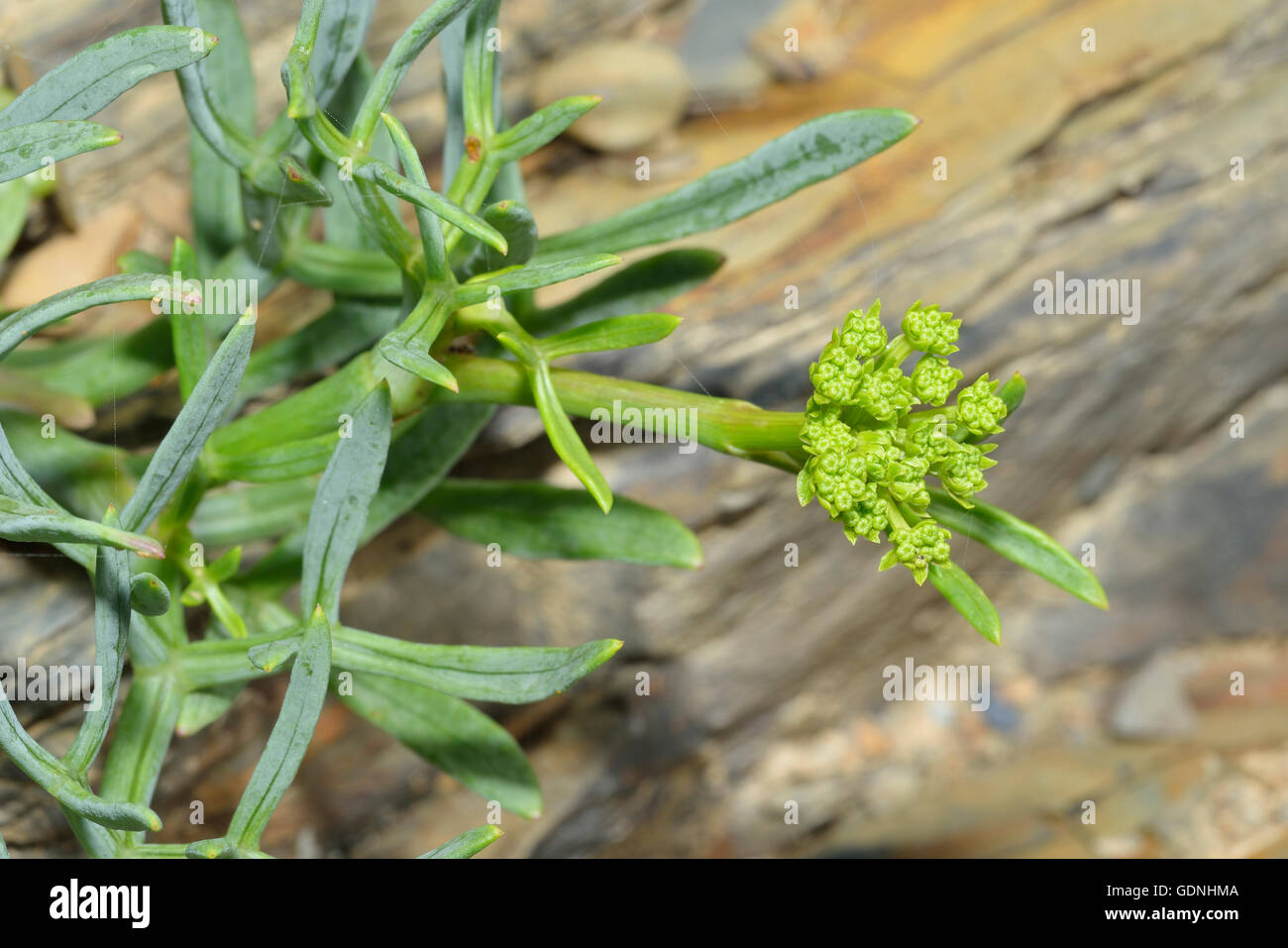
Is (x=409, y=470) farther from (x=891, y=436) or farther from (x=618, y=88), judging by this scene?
Result: (x=618, y=88)

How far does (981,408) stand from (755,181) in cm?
47

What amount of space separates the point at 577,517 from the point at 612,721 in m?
0.88

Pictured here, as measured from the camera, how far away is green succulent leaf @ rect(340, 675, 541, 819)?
138 centimetres

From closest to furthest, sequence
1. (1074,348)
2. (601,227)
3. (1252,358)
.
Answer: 1. (601,227)
2. (1074,348)
3. (1252,358)

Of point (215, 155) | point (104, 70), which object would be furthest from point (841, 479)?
point (215, 155)

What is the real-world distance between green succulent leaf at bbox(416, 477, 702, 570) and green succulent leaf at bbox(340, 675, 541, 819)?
236 mm

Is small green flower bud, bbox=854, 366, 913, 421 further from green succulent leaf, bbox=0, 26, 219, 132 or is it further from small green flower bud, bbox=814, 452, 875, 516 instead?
green succulent leaf, bbox=0, 26, 219, 132

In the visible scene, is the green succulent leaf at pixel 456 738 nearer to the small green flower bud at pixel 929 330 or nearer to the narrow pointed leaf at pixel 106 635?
the narrow pointed leaf at pixel 106 635

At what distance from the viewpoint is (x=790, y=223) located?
1.92 meters

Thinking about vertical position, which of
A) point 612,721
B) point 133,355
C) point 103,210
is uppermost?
point 103,210
